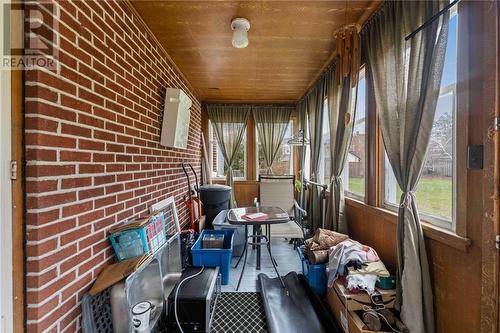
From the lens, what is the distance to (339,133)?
8.19 ft

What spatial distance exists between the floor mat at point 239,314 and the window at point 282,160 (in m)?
2.87

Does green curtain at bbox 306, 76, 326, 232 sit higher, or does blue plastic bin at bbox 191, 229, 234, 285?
green curtain at bbox 306, 76, 326, 232

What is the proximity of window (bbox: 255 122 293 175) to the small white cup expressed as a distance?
3.54m

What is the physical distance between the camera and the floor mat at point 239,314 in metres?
1.74

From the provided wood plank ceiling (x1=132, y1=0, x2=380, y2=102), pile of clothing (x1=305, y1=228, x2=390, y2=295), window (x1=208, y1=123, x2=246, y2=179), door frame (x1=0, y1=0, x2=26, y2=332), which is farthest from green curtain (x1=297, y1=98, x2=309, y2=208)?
door frame (x1=0, y1=0, x2=26, y2=332)

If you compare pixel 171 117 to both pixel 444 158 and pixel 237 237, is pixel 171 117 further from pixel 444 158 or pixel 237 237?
pixel 444 158

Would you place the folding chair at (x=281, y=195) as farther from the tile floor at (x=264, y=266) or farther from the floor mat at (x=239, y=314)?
the floor mat at (x=239, y=314)

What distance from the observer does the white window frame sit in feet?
2.91

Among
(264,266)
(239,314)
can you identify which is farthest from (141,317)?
(264,266)

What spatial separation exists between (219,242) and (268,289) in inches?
30.2

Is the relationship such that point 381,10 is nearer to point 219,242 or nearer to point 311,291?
point 311,291

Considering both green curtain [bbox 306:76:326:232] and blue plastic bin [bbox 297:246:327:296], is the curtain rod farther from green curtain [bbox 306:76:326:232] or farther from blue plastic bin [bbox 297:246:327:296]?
blue plastic bin [bbox 297:246:327:296]

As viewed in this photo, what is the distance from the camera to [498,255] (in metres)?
0.98

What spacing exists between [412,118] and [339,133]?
3.59ft
